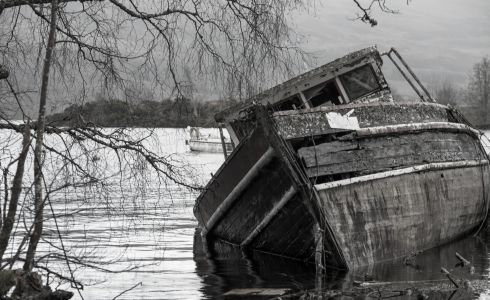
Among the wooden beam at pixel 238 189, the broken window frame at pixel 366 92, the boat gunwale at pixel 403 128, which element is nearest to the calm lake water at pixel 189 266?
the wooden beam at pixel 238 189

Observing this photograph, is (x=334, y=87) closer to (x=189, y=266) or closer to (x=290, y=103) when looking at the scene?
(x=290, y=103)

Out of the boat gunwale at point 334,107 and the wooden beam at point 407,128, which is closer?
the boat gunwale at point 334,107

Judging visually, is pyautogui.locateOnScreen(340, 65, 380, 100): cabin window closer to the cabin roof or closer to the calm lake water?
the cabin roof

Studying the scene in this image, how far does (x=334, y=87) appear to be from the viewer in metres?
11.5

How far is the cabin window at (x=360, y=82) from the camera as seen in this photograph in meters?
11.4

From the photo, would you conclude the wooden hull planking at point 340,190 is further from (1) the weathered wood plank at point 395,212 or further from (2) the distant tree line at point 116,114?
(2) the distant tree line at point 116,114

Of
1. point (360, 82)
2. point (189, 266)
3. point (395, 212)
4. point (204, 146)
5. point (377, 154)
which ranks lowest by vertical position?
point (189, 266)

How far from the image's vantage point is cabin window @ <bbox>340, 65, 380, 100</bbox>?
450 inches

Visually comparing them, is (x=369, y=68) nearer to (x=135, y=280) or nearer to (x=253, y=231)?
(x=253, y=231)

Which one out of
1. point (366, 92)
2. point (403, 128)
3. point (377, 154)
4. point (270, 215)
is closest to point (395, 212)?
point (377, 154)

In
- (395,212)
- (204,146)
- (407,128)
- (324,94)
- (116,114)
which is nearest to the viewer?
(116,114)

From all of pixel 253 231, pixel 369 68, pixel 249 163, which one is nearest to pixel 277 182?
pixel 249 163

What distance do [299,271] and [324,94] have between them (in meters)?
2.88

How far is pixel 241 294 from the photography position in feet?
28.5
